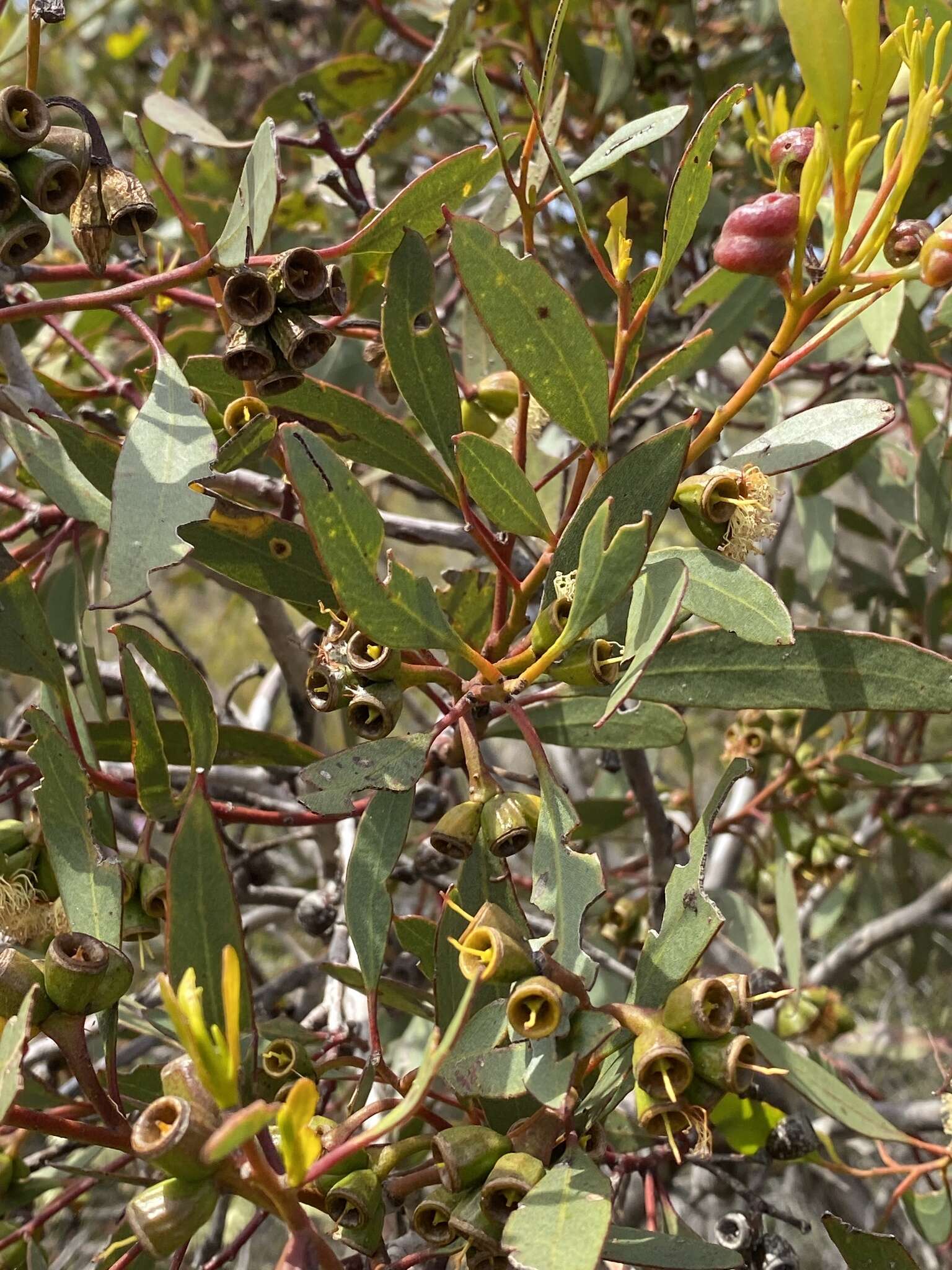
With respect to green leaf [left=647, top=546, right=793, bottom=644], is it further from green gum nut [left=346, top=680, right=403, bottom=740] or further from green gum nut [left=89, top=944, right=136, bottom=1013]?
green gum nut [left=89, top=944, right=136, bottom=1013]

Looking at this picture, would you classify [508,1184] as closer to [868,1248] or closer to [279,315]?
[868,1248]

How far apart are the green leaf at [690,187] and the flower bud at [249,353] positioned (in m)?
0.26

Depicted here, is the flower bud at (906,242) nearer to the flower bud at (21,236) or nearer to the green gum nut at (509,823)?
the green gum nut at (509,823)

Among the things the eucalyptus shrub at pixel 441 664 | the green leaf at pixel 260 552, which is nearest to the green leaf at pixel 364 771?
the eucalyptus shrub at pixel 441 664

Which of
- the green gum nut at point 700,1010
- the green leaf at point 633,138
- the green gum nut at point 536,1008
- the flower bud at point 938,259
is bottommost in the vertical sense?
the green gum nut at point 700,1010

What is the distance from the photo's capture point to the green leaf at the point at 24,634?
2.69ft

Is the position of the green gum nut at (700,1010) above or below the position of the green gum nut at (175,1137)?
below

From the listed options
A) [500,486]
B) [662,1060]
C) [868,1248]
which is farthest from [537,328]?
[868,1248]

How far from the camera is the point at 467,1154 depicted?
1.99 feet

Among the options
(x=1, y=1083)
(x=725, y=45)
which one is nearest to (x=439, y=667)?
(x=1, y=1083)

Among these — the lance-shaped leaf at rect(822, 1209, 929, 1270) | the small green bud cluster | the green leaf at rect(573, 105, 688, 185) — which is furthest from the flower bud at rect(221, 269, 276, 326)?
the lance-shaped leaf at rect(822, 1209, 929, 1270)

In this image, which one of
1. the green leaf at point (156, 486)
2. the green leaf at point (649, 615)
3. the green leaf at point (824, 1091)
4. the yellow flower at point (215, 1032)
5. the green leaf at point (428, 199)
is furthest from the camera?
the green leaf at point (824, 1091)

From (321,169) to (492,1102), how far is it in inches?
58.3

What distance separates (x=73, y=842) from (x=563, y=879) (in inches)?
13.1
